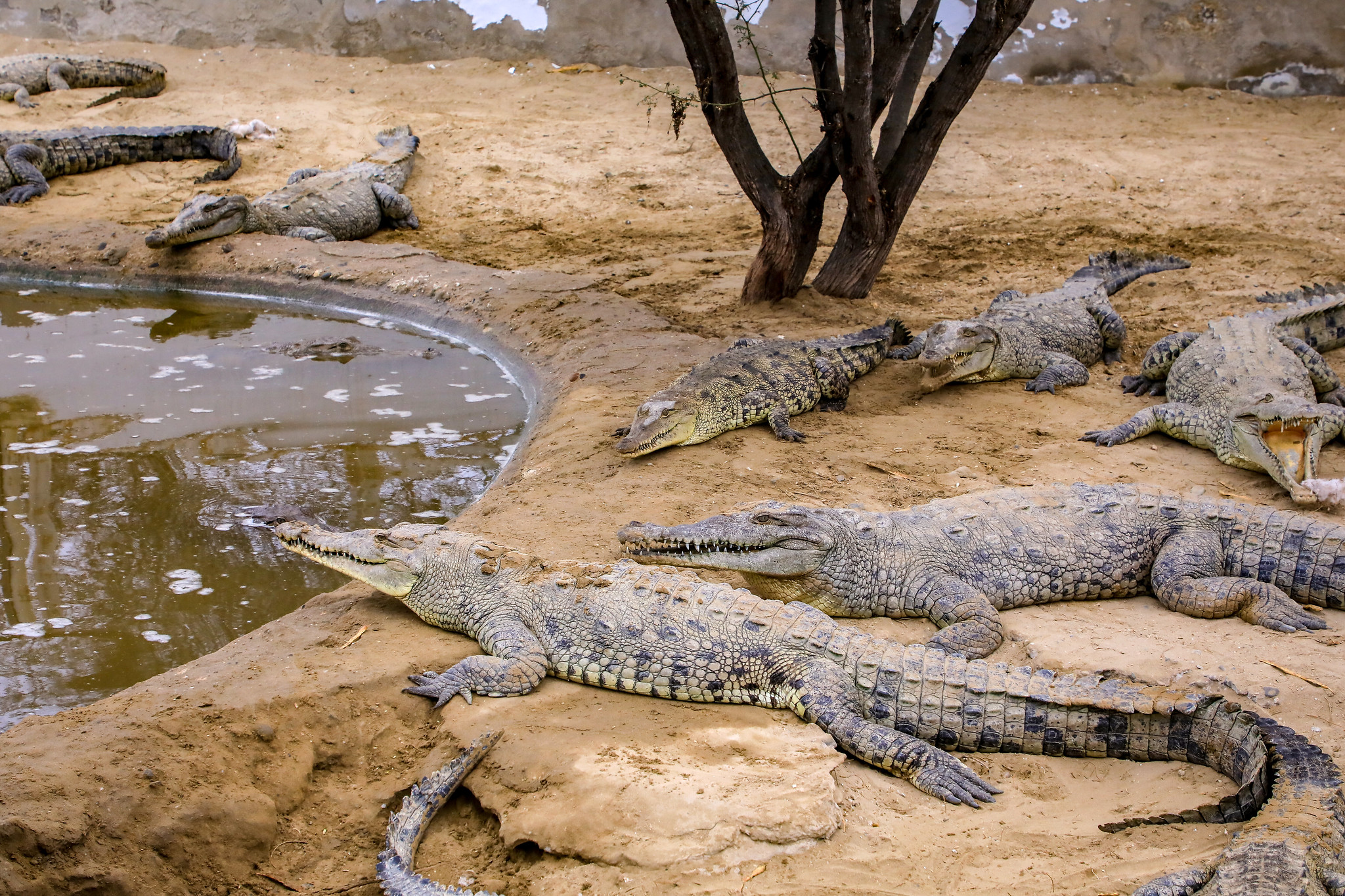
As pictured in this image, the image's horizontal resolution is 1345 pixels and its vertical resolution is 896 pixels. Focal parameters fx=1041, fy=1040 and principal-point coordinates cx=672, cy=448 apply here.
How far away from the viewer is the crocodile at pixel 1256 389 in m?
5.13

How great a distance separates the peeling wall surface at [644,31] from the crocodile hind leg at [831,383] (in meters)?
6.41

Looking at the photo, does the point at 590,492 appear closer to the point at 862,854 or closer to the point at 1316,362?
A: the point at 862,854

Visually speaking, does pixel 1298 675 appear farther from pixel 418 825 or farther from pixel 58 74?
pixel 58 74

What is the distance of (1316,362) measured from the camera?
603 cm

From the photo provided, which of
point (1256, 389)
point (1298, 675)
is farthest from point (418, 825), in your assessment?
point (1256, 389)

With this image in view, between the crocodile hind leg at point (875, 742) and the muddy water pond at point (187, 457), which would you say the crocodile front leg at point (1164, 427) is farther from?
the muddy water pond at point (187, 457)

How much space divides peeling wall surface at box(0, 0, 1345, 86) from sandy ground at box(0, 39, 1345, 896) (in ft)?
1.50

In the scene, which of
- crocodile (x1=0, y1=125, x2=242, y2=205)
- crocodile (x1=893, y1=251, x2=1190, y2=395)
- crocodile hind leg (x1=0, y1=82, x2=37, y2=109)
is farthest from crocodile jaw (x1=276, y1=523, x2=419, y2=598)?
crocodile hind leg (x1=0, y1=82, x2=37, y2=109)

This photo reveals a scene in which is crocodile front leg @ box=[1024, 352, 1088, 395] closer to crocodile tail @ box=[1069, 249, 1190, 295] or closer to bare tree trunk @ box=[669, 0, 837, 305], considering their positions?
crocodile tail @ box=[1069, 249, 1190, 295]

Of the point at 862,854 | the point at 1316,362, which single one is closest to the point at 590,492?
the point at 862,854

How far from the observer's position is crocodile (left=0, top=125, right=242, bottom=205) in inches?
432

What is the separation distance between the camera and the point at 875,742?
321 centimetres

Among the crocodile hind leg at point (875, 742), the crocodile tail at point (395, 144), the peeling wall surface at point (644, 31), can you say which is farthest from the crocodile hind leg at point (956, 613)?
the peeling wall surface at point (644, 31)

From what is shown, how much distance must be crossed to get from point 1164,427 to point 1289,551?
164 cm
